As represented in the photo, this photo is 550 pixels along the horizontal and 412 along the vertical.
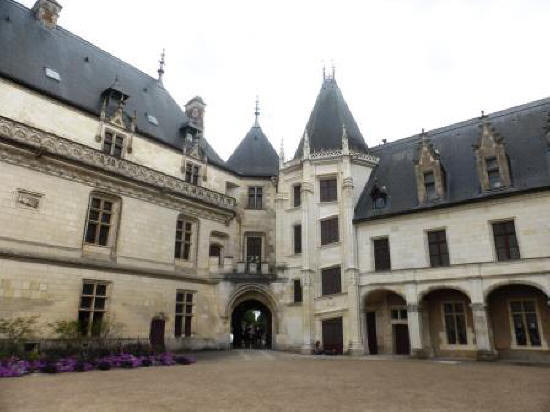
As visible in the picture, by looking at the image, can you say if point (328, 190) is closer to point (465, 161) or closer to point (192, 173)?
point (465, 161)

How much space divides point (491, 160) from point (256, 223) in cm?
1328

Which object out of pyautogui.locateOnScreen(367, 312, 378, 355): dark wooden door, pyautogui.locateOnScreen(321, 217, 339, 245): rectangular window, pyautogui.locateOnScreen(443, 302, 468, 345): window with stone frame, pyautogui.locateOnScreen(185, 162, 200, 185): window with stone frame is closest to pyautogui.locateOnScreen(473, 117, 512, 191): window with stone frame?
pyautogui.locateOnScreen(443, 302, 468, 345): window with stone frame

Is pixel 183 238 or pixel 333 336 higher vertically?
pixel 183 238

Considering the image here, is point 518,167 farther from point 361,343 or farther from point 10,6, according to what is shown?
point 10,6

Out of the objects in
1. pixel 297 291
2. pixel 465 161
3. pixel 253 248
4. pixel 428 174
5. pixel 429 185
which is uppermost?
pixel 465 161

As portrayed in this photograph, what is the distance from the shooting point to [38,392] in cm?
771

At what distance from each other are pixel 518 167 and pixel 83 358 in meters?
19.3

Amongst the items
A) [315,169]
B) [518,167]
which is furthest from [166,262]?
[518,167]

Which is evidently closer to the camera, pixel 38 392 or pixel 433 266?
pixel 38 392

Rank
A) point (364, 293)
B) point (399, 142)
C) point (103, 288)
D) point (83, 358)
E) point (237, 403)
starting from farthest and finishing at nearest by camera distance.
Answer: point (399, 142)
point (364, 293)
point (103, 288)
point (83, 358)
point (237, 403)

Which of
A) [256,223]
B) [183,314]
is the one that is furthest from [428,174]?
[183,314]

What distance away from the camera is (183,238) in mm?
21188

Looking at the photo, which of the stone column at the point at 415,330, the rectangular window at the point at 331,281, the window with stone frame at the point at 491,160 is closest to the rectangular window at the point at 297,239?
the rectangular window at the point at 331,281

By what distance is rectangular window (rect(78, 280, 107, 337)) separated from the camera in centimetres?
1595
